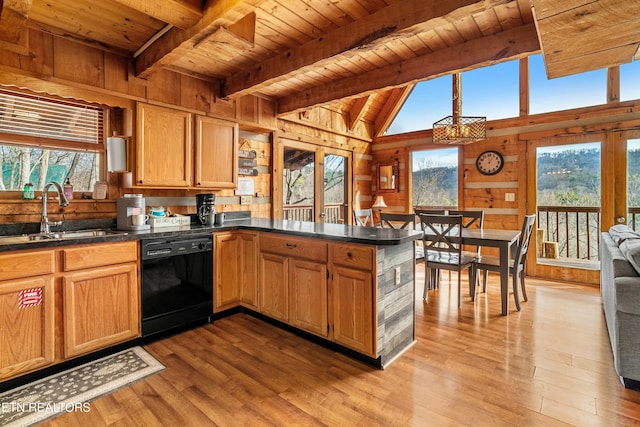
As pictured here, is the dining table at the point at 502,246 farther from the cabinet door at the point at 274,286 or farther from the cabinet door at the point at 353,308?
the cabinet door at the point at 274,286

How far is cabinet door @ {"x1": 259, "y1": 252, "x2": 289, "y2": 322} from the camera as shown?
2.84 m

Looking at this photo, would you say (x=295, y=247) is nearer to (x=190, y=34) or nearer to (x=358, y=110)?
(x=190, y=34)

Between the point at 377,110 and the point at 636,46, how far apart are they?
450 cm

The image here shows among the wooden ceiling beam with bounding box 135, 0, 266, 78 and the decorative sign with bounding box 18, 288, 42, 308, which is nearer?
the wooden ceiling beam with bounding box 135, 0, 266, 78

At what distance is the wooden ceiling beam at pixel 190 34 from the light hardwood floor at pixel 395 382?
238 centimetres

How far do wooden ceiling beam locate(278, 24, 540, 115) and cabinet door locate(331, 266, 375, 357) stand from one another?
2.11 meters

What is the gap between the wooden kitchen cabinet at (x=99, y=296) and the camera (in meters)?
2.25

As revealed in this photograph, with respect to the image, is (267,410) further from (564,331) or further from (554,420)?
(564,331)

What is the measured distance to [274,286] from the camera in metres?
2.94

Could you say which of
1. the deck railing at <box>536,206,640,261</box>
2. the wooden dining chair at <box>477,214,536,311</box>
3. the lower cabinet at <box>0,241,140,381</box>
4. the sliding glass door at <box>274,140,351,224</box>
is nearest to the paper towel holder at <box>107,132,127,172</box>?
the lower cabinet at <box>0,241,140,381</box>

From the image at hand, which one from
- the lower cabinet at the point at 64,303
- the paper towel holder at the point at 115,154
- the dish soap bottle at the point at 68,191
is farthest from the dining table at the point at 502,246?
the dish soap bottle at the point at 68,191

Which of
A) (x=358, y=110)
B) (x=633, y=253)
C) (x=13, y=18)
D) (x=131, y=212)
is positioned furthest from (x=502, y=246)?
(x=13, y=18)

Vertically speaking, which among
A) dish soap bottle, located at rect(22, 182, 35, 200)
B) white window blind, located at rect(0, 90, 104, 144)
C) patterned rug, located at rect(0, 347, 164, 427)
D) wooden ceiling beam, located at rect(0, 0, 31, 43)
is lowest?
patterned rug, located at rect(0, 347, 164, 427)

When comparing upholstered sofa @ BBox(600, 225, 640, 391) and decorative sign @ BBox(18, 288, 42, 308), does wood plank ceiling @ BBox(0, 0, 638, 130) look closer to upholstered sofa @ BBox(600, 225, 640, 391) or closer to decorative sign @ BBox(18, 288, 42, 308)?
upholstered sofa @ BBox(600, 225, 640, 391)
